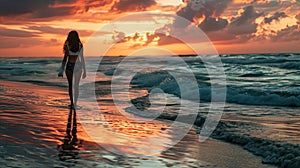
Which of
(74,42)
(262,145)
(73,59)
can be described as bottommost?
(262,145)

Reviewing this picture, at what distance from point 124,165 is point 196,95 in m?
12.8

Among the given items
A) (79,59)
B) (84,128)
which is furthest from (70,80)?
(84,128)

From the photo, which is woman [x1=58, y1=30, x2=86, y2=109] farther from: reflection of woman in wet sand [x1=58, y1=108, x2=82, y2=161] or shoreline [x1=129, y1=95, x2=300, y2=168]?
shoreline [x1=129, y1=95, x2=300, y2=168]

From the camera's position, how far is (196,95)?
17609 millimetres

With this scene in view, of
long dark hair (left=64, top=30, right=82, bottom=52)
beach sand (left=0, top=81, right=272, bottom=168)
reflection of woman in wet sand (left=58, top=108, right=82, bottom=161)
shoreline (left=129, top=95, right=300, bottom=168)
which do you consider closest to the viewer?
beach sand (left=0, top=81, right=272, bottom=168)

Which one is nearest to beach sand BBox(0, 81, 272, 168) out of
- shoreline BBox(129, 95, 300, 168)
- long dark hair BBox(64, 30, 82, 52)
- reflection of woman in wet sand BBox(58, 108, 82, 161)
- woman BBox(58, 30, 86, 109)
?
reflection of woman in wet sand BBox(58, 108, 82, 161)

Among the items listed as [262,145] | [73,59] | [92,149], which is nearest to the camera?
[92,149]

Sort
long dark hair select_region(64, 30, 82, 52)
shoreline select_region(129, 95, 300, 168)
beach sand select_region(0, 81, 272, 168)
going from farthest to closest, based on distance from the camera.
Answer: long dark hair select_region(64, 30, 82, 52), shoreline select_region(129, 95, 300, 168), beach sand select_region(0, 81, 272, 168)

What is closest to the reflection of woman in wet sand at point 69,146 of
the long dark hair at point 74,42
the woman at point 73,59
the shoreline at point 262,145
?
the woman at point 73,59

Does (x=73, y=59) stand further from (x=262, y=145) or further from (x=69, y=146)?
(x=262, y=145)

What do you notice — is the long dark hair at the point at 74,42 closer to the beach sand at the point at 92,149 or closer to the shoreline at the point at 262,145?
the beach sand at the point at 92,149

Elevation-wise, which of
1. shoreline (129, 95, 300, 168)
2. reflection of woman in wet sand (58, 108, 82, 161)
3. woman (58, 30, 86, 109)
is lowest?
shoreline (129, 95, 300, 168)

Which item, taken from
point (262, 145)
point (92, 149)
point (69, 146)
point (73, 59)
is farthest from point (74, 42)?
point (262, 145)

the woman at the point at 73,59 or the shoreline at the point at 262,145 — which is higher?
the woman at the point at 73,59
